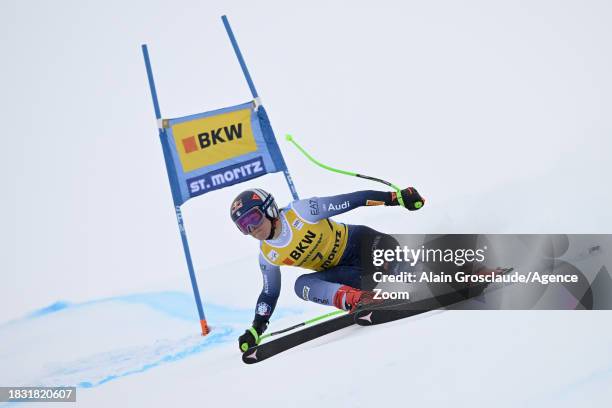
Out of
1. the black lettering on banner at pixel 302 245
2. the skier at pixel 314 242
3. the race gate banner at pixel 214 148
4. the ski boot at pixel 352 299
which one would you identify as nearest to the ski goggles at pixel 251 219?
the skier at pixel 314 242

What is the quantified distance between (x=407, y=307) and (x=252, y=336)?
945 mm

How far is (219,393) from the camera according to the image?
3857 mm

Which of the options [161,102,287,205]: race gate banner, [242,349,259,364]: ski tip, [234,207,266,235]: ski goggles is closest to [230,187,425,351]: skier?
[234,207,266,235]: ski goggles

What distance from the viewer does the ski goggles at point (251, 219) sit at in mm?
4051

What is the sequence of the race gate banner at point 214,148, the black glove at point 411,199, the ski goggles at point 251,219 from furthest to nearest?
the race gate banner at point 214,148 < the black glove at point 411,199 < the ski goggles at point 251,219

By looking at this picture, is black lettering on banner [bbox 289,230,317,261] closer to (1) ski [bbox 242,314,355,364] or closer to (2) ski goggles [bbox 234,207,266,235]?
(2) ski goggles [bbox 234,207,266,235]

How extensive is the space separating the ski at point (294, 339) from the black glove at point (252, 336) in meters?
0.09

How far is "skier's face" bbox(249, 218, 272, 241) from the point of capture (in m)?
4.11

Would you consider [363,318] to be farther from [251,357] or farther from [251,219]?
[251,219]

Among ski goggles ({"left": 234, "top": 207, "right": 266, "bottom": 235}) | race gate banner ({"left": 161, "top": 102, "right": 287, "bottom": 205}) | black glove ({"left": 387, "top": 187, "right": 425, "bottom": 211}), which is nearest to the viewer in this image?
ski goggles ({"left": 234, "top": 207, "right": 266, "bottom": 235})

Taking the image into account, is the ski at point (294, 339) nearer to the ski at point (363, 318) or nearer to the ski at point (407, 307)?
the ski at point (363, 318)

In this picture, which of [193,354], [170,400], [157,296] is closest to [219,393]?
[170,400]

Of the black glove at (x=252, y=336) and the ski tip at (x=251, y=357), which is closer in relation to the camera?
the ski tip at (x=251, y=357)

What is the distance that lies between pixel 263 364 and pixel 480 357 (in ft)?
4.25
